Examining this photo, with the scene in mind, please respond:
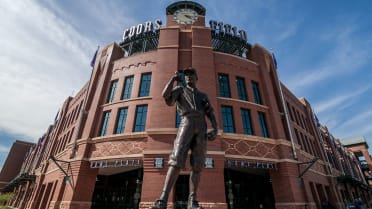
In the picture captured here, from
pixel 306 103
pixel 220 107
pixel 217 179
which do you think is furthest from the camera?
pixel 306 103

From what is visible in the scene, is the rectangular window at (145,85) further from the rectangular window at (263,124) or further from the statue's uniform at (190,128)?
the statue's uniform at (190,128)

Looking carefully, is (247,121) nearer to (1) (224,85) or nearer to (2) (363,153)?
(1) (224,85)

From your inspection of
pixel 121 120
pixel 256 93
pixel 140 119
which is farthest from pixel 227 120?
pixel 121 120

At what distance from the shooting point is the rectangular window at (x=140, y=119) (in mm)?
16722

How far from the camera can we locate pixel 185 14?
22312 mm

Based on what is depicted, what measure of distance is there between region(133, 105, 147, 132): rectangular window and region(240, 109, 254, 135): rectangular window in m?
8.52

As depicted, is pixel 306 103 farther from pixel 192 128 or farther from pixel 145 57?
pixel 192 128

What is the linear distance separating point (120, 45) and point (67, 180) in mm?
14887

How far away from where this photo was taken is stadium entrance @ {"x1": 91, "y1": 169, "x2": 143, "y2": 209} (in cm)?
2027

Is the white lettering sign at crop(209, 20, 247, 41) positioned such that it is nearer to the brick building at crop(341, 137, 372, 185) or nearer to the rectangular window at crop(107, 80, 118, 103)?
the rectangular window at crop(107, 80, 118, 103)

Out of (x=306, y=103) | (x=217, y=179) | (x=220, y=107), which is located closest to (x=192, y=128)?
(x=217, y=179)

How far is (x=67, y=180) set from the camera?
15.8 m

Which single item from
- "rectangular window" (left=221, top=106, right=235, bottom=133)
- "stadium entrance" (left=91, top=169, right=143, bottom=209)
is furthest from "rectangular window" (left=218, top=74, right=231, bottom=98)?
"stadium entrance" (left=91, top=169, right=143, bottom=209)

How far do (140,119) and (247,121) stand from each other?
30.5 ft
